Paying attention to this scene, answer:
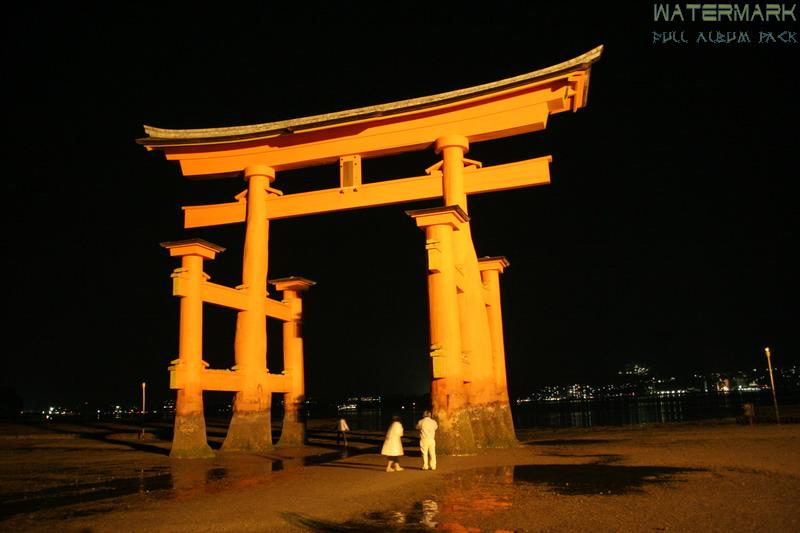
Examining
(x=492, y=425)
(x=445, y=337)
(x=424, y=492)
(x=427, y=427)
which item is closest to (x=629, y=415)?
(x=492, y=425)

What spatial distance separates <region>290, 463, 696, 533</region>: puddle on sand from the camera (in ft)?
22.8

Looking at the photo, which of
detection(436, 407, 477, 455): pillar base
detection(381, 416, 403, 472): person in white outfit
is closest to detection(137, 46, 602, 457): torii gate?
detection(436, 407, 477, 455): pillar base

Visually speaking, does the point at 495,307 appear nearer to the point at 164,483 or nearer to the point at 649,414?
the point at 164,483

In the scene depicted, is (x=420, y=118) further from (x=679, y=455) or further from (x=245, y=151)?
(x=679, y=455)

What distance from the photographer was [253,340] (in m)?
17.8

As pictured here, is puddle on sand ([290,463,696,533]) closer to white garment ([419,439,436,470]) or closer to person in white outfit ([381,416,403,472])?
white garment ([419,439,436,470])

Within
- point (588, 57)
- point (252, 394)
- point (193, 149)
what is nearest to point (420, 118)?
point (588, 57)

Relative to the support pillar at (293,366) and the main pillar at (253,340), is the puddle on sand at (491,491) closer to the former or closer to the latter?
the main pillar at (253,340)

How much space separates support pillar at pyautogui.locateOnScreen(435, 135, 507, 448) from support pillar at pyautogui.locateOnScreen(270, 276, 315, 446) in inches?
252

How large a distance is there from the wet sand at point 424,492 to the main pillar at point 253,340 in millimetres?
1377

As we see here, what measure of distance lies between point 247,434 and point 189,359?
110 inches

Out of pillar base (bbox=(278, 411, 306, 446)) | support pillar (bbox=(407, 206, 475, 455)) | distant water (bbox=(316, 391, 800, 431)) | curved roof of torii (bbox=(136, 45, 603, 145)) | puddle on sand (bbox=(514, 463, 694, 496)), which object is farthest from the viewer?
distant water (bbox=(316, 391, 800, 431))

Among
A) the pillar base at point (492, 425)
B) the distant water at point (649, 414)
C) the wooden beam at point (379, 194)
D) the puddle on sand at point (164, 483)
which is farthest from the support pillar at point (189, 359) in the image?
the distant water at point (649, 414)

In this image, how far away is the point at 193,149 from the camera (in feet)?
62.6
